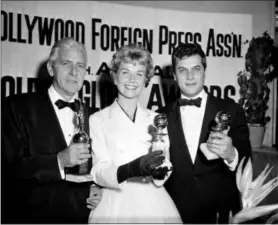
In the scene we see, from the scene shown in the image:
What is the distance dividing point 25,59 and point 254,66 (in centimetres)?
196

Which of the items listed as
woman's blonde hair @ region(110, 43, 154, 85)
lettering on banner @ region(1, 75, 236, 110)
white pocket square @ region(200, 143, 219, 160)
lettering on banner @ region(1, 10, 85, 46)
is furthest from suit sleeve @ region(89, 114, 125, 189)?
lettering on banner @ region(1, 10, 85, 46)

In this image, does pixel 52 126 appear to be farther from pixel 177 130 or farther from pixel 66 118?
pixel 177 130

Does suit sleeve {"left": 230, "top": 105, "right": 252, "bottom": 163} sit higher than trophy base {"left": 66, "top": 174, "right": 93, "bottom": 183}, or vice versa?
suit sleeve {"left": 230, "top": 105, "right": 252, "bottom": 163}

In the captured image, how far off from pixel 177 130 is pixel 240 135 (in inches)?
15.4

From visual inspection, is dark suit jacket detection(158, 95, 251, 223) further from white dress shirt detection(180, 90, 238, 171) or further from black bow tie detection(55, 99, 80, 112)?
black bow tie detection(55, 99, 80, 112)

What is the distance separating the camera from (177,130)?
6.68ft

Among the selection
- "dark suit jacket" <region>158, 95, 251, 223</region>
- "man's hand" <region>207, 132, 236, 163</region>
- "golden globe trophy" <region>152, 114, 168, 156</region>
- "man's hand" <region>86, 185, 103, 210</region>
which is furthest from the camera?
"dark suit jacket" <region>158, 95, 251, 223</region>

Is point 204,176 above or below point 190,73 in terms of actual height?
below

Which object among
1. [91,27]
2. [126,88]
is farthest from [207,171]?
[91,27]

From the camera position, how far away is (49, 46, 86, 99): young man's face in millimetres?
1949

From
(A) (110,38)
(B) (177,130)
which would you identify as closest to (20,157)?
(B) (177,130)

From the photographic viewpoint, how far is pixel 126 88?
1903 mm

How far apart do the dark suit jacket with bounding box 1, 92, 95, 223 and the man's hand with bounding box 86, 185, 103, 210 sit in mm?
68

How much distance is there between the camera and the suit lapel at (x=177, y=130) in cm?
199
